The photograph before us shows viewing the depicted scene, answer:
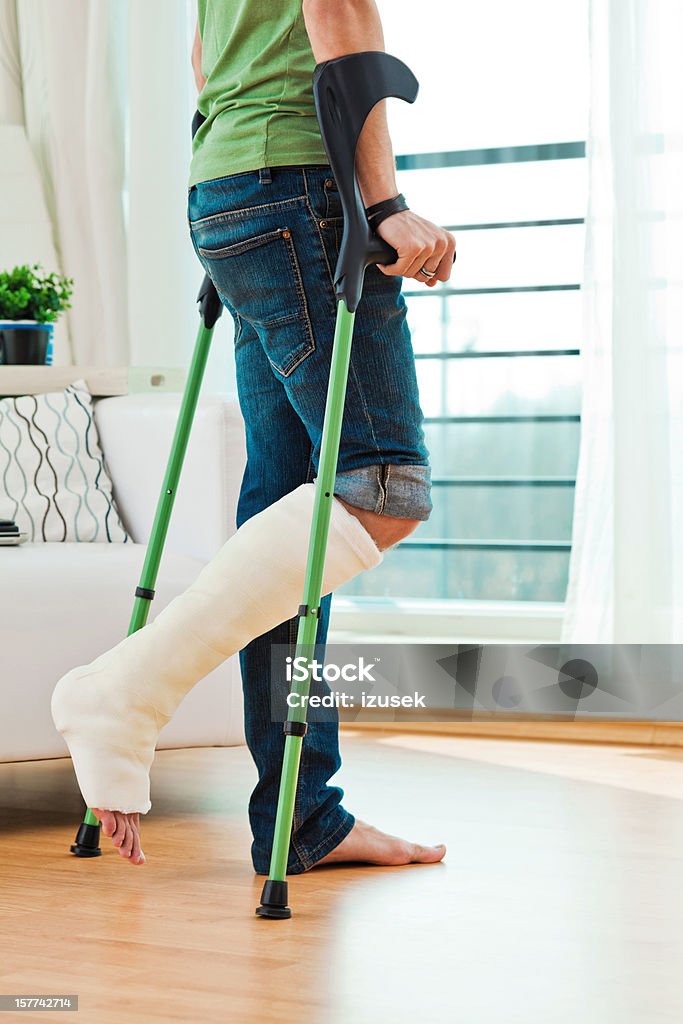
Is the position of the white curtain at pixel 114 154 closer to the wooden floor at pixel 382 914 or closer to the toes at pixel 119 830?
the wooden floor at pixel 382 914

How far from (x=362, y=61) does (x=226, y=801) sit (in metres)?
1.21

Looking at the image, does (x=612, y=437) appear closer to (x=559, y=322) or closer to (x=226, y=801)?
(x=559, y=322)

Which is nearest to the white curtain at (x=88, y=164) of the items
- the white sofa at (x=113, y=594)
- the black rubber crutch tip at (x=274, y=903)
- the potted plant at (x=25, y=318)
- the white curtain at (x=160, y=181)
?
the white curtain at (x=160, y=181)

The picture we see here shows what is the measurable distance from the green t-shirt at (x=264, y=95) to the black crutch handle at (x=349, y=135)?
7 cm

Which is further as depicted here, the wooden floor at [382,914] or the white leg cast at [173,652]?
the white leg cast at [173,652]

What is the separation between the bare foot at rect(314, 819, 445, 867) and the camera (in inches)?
64.9

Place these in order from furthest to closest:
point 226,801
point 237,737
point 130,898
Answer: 1. point 226,801
2. point 237,737
3. point 130,898

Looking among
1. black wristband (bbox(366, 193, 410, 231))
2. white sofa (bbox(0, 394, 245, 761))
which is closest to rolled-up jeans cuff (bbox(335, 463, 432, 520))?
black wristband (bbox(366, 193, 410, 231))

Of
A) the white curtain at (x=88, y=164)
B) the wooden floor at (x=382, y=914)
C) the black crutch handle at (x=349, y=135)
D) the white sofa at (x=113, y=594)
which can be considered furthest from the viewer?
the white curtain at (x=88, y=164)

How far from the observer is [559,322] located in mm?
3117

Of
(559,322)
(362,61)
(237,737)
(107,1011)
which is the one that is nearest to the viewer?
(107,1011)

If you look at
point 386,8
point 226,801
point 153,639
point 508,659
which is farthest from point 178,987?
point 386,8

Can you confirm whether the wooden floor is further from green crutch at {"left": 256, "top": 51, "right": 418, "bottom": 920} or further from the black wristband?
the black wristband

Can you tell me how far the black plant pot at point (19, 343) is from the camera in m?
2.75
